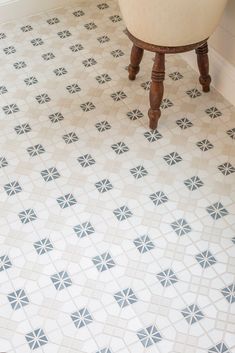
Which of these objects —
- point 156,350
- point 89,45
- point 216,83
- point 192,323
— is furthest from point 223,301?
point 89,45

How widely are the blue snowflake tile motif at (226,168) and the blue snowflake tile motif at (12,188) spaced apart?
61 cm

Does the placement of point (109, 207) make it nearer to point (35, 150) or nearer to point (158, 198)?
point (158, 198)

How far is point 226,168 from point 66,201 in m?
0.50

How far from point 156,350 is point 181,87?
3.21ft

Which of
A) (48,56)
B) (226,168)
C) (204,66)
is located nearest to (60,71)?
(48,56)

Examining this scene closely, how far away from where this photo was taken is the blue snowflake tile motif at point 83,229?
1523mm

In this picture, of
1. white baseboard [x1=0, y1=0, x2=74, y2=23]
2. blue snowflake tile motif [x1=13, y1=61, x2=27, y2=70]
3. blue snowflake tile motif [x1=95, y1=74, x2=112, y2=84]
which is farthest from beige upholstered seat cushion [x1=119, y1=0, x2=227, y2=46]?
white baseboard [x1=0, y1=0, x2=74, y2=23]

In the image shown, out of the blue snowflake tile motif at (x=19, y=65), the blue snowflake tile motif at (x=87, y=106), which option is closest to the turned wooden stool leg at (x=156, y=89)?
the blue snowflake tile motif at (x=87, y=106)

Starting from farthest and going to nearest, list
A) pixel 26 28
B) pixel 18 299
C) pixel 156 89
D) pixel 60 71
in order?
pixel 26 28 → pixel 60 71 → pixel 156 89 → pixel 18 299

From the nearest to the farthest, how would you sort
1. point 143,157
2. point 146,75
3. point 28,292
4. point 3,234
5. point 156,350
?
point 156,350 < point 28,292 < point 3,234 < point 143,157 < point 146,75

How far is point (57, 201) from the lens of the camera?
161 centimetres

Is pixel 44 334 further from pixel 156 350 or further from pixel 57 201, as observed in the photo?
pixel 57 201

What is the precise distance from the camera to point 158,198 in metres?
1.60

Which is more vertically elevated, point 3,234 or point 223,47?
point 223,47
